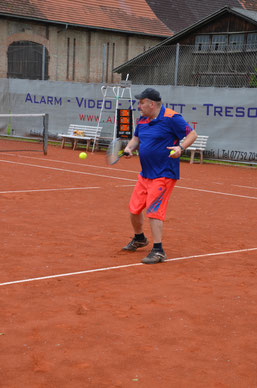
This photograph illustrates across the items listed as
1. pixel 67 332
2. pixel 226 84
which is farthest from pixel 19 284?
pixel 226 84

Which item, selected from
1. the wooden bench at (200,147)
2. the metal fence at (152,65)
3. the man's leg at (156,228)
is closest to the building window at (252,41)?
the metal fence at (152,65)

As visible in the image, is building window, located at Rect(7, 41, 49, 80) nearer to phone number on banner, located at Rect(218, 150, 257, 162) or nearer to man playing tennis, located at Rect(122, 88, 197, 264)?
phone number on banner, located at Rect(218, 150, 257, 162)

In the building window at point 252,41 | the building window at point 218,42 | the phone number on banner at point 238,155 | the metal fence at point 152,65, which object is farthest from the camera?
the building window at point 218,42

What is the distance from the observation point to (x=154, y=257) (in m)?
6.45

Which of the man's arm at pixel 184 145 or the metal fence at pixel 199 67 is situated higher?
the metal fence at pixel 199 67

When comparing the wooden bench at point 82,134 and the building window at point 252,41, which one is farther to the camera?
the building window at point 252,41

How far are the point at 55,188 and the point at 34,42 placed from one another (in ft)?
70.9

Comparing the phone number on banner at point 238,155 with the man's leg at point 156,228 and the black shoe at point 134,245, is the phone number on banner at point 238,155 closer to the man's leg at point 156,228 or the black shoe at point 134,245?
the black shoe at point 134,245

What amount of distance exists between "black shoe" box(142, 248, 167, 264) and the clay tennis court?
0.26 ft

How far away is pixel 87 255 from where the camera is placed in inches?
261

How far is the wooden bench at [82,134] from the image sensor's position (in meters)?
20.6

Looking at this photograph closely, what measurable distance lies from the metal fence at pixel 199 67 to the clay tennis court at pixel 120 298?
16505 mm

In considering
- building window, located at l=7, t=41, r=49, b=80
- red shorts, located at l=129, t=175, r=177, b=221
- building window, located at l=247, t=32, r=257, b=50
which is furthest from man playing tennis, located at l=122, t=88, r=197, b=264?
building window, located at l=7, t=41, r=49, b=80

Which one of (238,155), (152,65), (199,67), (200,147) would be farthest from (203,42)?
(238,155)
